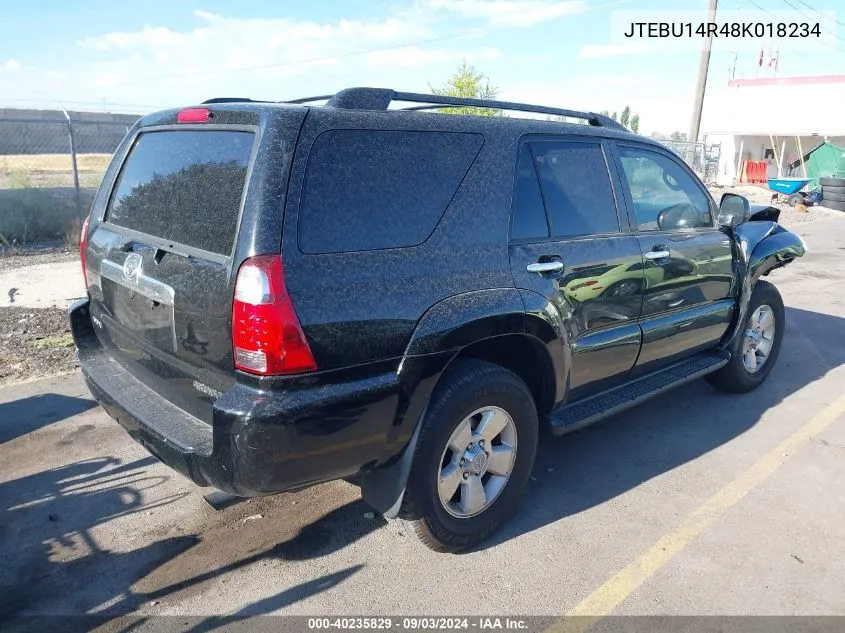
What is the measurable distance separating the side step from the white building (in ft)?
105

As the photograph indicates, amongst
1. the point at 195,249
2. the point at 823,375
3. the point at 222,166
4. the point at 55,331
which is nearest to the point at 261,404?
the point at 195,249

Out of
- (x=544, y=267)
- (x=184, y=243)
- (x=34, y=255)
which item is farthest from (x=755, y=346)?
(x=34, y=255)

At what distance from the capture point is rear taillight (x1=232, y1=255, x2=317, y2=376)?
2.40 m

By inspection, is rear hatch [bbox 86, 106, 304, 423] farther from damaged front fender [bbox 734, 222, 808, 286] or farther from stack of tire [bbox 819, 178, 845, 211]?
stack of tire [bbox 819, 178, 845, 211]

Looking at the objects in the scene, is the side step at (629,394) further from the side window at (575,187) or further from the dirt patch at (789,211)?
the dirt patch at (789,211)

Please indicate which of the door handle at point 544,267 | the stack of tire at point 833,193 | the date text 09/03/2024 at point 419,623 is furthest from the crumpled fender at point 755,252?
A: the stack of tire at point 833,193

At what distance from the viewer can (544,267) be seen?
3.23 m

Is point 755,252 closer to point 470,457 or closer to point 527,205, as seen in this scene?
point 527,205

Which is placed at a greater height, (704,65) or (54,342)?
(704,65)

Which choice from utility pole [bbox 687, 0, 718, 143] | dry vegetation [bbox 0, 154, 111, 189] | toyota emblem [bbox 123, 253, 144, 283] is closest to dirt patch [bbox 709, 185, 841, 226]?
utility pole [bbox 687, 0, 718, 143]

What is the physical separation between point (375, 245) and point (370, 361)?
0.46 m

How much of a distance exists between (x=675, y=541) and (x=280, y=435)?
82.3 inches

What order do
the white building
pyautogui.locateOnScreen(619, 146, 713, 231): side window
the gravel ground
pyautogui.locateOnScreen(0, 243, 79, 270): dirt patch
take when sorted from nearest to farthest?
pyautogui.locateOnScreen(619, 146, 713, 231): side window, the gravel ground, pyautogui.locateOnScreen(0, 243, 79, 270): dirt patch, the white building

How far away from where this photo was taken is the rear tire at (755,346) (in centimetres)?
500
